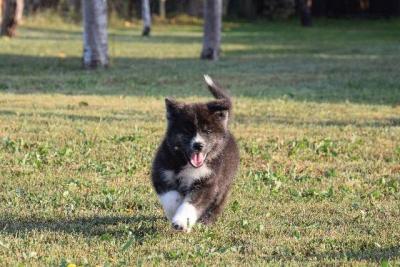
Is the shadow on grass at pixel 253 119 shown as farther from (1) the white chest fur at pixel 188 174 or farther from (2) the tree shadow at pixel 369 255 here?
(2) the tree shadow at pixel 369 255

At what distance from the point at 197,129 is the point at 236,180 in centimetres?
282

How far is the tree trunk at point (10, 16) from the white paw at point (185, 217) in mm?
29037

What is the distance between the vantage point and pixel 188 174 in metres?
7.29

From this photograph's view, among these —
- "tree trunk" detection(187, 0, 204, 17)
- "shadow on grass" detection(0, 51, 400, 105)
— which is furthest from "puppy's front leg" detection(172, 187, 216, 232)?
"tree trunk" detection(187, 0, 204, 17)

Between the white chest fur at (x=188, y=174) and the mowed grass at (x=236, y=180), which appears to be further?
the white chest fur at (x=188, y=174)

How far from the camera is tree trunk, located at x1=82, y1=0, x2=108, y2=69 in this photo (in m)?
23.8

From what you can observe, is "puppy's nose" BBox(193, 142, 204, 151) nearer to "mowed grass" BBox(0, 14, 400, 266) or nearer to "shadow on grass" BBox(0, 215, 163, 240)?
"mowed grass" BBox(0, 14, 400, 266)

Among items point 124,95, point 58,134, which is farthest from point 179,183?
point 124,95

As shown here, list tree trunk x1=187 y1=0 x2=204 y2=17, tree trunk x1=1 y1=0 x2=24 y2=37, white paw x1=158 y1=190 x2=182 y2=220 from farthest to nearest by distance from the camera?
tree trunk x1=187 y1=0 x2=204 y2=17 → tree trunk x1=1 y1=0 x2=24 y2=37 → white paw x1=158 y1=190 x2=182 y2=220

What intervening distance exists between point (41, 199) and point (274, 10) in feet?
173

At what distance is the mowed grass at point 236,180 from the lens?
693cm

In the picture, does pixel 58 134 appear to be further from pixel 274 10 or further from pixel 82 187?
pixel 274 10

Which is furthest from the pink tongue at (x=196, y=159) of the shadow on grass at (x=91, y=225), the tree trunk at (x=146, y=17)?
the tree trunk at (x=146, y=17)

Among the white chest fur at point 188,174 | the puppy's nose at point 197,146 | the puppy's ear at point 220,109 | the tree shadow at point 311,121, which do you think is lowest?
the tree shadow at point 311,121
